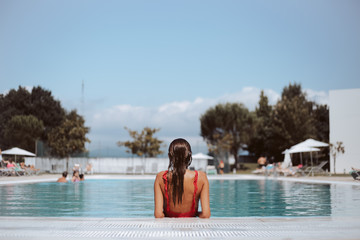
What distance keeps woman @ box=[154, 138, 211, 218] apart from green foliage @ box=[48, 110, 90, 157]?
1327 inches

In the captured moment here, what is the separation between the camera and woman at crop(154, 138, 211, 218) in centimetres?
436

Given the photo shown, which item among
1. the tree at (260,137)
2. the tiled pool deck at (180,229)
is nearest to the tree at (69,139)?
the tree at (260,137)

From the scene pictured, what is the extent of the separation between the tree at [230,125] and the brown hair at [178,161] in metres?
40.7

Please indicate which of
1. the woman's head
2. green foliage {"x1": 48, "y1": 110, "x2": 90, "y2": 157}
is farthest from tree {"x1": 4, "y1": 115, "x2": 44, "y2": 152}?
the woman's head

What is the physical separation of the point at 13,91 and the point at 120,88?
18441mm

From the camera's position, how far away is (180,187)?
14.8 feet

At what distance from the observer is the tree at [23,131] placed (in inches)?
1743

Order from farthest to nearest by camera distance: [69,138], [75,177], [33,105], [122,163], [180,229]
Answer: [33,105], [122,163], [69,138], [75,177], [180,229]

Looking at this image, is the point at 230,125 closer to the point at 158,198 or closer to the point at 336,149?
the point at 336,149

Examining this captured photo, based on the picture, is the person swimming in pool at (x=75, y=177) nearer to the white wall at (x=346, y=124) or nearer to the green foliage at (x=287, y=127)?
the white wall at (x=346, y=124)

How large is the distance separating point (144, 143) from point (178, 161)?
38544 mm

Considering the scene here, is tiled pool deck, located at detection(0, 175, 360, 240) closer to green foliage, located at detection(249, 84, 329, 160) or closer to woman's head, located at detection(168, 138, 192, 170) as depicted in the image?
woman's head, located at detection(168, 138, 192, 170)

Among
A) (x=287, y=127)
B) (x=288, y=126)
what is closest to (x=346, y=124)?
(x=288, y=126)

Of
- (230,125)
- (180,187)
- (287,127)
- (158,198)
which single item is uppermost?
(230,125)
